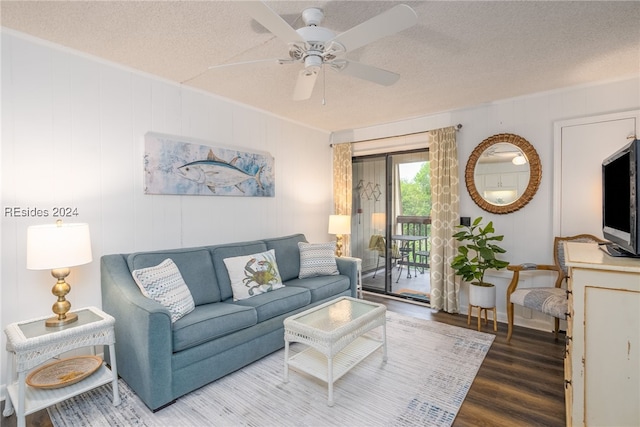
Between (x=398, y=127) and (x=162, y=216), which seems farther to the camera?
(x=398, y=127)

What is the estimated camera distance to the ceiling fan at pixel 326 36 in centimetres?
146

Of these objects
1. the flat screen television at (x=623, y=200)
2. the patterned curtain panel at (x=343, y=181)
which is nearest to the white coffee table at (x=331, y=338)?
the flat screen television at (x=623, y=200)

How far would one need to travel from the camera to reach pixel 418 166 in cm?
438

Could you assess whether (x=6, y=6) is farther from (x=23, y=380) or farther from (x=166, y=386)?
(x=166, y=386)

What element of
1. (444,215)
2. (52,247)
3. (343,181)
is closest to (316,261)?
(343,181)

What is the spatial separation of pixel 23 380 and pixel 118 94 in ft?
7.06

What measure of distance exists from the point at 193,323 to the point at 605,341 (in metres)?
2.39

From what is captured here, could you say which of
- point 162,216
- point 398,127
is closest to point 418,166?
point 398,127

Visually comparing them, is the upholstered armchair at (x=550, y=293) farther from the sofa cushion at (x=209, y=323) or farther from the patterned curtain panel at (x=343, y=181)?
the sofa cushion at (x=209, y=323)

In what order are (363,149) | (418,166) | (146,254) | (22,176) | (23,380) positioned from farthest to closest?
(363,149) < (418,166) < (146,254) < (22,176) < (23,380)

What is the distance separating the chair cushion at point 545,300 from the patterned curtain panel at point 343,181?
2.41 m

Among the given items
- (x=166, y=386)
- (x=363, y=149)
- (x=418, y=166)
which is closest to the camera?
(x=166, y=386)

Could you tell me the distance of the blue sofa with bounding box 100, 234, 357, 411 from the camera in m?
2.02

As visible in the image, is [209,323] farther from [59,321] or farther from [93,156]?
[93,156]
